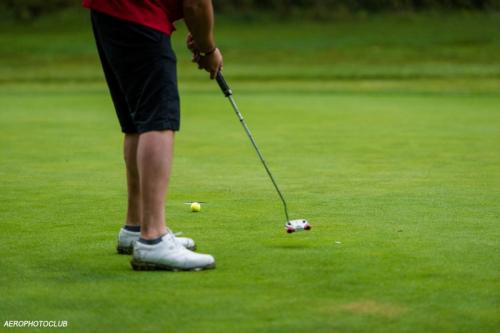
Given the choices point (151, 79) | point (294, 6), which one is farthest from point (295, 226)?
point (294, 6)

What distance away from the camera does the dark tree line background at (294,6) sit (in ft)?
110

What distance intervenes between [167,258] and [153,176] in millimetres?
338

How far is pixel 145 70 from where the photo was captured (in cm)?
477

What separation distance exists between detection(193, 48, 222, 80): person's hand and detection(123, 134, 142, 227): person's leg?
416 millimetres

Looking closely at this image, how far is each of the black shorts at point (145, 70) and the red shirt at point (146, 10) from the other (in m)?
0.02

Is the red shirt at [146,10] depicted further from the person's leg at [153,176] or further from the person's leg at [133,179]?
the person's leg at [133,179]

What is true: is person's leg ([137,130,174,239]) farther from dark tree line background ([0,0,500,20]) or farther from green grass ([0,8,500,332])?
dark tree line background ([0,0,500,20])

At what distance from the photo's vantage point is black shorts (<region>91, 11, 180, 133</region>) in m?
4.77

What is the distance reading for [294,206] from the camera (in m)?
6.48

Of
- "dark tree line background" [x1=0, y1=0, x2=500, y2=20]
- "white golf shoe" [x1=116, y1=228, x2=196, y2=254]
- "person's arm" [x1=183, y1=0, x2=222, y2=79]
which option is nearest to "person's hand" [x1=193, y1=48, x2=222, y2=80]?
"person's arm" [x1=183, y1=0, x2=222, y2=79]

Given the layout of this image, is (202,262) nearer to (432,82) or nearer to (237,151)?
(237,151)

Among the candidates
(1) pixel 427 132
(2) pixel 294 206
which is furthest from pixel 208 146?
(2) pixel 294 206

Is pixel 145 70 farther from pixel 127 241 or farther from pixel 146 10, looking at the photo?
pixel 127 241

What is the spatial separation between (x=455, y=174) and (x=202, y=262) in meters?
3.72
